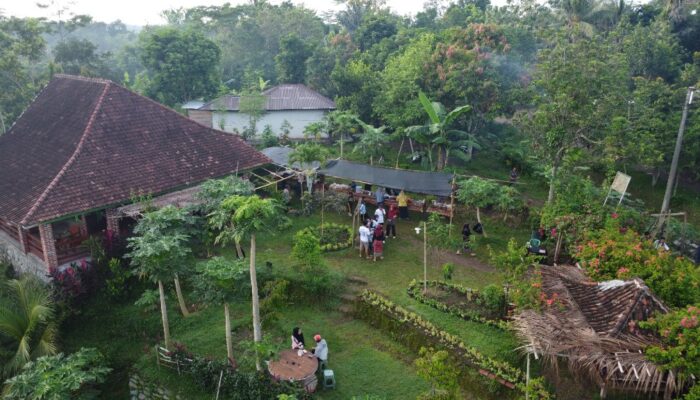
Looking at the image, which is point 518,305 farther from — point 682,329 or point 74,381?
point 74,381

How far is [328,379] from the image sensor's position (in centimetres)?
994

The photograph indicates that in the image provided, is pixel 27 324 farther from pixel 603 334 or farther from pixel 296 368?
pixel 603 334

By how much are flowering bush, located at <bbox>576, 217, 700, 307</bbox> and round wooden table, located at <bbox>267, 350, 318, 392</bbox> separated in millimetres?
6053

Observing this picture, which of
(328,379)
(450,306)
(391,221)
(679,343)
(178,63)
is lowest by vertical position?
(328,379)

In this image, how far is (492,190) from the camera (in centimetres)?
1566

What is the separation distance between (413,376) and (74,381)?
20.4 ft

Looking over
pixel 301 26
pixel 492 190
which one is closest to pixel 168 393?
pixel 492 190

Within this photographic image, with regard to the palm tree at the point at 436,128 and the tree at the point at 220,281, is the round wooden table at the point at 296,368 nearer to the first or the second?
the tree at the point at 220,281

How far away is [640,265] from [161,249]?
9.68m

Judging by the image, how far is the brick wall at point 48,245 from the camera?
42.8ft

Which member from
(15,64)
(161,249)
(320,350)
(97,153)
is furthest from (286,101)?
(320,350)

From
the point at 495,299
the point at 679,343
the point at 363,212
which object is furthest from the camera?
the point at 363,212

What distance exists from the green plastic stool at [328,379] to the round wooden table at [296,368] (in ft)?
0.59

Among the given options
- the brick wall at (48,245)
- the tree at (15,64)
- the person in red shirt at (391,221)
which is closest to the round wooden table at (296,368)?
the person in red shirt at (391,221)
